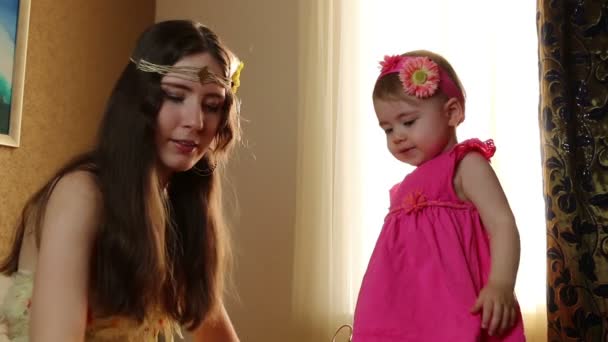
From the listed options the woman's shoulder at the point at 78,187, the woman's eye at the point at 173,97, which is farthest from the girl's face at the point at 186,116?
the woman's shoulder at the point at 78,187

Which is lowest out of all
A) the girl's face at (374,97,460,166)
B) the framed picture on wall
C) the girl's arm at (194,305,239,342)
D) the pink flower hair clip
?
the girl's arm at (194,305,239,342)

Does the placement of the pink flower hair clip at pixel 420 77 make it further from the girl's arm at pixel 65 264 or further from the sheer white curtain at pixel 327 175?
the sheer white curtain at pixel 327 175

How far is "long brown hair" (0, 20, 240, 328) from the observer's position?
4.20 ft

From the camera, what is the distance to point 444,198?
1280 mm

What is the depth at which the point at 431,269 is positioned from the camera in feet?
4.06

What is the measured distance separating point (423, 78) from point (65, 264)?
30.1 inches

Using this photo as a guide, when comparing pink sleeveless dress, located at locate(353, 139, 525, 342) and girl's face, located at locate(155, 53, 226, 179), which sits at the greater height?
girl's face, located at locate(155, 53, 226, 179)

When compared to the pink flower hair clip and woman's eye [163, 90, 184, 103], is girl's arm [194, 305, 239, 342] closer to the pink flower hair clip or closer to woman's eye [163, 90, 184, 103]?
woman's eye [163, 90, 184, 103]

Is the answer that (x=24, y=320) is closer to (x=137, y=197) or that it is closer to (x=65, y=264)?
(x=65, y=264)

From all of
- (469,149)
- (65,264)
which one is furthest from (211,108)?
(469,149)

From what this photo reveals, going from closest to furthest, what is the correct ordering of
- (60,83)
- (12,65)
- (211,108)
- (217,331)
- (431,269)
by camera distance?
(431,269)
(211,108)
(217,331)
(12,65)
(60,83)

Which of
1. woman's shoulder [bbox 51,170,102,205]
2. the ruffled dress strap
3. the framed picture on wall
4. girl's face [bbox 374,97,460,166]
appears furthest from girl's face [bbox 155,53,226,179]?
the framed picture on wall

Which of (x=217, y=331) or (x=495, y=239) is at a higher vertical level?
(x=495, y=239)

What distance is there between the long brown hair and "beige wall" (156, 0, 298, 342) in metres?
0.94
